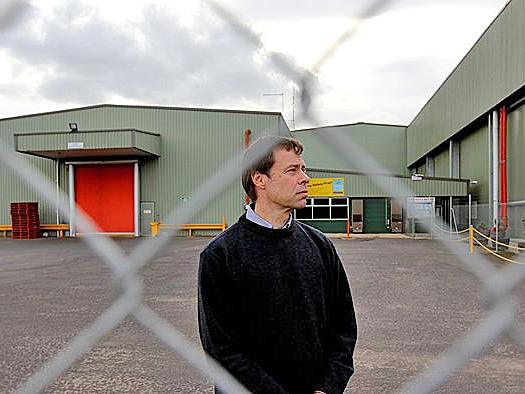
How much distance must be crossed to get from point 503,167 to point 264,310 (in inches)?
524

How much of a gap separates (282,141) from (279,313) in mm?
446

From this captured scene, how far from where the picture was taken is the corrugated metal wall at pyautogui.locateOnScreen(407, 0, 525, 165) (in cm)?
1077

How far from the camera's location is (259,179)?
1.49m

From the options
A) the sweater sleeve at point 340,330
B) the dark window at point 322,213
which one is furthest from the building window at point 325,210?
the sweater sleeve at point 340,330

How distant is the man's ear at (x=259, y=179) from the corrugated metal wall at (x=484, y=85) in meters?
8.53

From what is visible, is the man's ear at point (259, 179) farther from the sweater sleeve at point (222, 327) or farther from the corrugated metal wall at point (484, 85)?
the corrugated metal wall at point (484, 85)

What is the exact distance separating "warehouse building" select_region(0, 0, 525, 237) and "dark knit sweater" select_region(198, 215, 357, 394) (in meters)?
0.15

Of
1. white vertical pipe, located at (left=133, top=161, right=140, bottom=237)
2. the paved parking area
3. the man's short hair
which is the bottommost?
the paved parking area

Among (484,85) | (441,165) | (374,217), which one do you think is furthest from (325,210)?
(484,85)

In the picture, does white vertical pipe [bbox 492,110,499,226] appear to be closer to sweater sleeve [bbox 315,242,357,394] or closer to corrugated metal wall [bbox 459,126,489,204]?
corrugated metal wall [bbox 459,126,489,204]

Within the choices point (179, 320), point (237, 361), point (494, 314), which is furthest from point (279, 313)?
point (179, 320)

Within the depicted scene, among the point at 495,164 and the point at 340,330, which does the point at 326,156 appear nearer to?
the point at 340,330

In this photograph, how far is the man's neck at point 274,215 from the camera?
1.49m

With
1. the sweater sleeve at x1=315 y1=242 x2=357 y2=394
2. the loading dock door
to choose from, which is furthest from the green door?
the sweater sleeve at x1=315 y1=242 x2=357 y2=394
